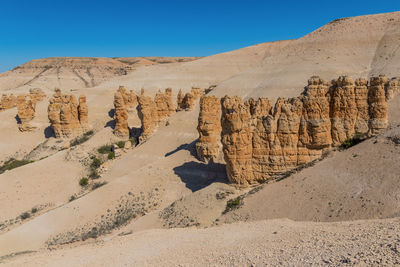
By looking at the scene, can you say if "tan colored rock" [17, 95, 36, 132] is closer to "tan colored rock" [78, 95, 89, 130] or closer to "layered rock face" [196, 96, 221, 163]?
"tan colored rock" [78, 95, 89, 130]

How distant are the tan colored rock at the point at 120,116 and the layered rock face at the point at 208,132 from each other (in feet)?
45.0

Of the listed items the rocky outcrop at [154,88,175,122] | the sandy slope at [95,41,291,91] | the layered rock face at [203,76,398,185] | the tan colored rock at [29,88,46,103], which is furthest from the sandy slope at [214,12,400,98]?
the tan colored rock at [29,88,46,103]

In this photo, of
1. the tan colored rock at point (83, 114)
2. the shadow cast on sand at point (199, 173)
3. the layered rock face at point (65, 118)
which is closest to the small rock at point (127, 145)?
the layered rock face at point (65, 118)

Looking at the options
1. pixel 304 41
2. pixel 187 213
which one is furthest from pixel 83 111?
pixel 304 41

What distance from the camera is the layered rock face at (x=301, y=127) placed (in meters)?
15.1

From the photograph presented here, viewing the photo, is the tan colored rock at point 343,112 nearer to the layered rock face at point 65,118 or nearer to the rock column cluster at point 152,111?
the rock column cluster at point 152,111

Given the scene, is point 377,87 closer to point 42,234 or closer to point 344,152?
point 344,152

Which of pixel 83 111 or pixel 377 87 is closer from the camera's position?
pixel 377 87

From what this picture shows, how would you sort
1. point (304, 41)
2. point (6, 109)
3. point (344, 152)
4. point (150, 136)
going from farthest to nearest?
point (304, 41)
point (6, 109)
point (150, 136)
point (344, 152)

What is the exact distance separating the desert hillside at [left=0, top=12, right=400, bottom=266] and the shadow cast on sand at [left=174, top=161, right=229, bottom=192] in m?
0.10

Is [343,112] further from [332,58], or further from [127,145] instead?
[332,58]

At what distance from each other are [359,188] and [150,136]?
74.9 ft

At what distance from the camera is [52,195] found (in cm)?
2322

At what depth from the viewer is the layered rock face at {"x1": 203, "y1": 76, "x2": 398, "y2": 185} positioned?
595 inches
